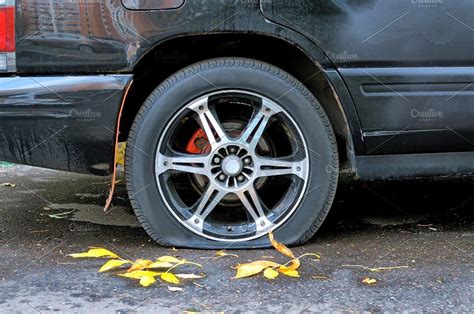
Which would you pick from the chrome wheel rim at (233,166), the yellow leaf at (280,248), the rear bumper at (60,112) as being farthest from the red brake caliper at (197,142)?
the yellow leaf at (280,248)

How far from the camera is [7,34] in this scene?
2885 mm

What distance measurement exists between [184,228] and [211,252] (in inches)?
6.6

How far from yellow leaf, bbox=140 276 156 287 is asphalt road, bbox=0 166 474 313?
0.03m

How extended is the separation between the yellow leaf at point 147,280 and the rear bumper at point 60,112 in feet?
2.19

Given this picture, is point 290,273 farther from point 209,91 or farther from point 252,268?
point 209,91

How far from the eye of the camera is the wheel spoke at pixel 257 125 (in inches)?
117

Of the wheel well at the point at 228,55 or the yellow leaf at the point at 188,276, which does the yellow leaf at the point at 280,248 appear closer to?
the yellow leaf at the point at 188,276

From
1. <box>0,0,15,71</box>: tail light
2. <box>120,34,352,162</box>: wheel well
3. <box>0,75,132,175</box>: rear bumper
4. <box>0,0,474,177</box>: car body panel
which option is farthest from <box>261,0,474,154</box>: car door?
<box>0,0,15,71</box>: tail light

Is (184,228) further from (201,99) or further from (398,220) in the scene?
(398,220)

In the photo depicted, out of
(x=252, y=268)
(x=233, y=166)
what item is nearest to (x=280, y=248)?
(x=252, y=268)

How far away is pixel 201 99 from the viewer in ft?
9.71

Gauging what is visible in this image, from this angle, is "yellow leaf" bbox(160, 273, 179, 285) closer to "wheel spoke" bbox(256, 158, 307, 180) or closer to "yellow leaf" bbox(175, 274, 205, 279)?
"yellow leaf" bbox(175, 274, 205, 279)

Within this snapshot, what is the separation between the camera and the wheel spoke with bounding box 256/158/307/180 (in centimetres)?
300

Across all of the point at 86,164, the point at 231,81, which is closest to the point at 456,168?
the point at 231,81
